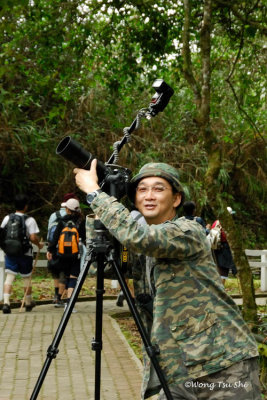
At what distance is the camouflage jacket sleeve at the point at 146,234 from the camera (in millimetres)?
3088

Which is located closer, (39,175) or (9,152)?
(9,152)

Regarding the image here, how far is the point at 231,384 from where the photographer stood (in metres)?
3.11

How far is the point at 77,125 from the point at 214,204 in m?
11.9

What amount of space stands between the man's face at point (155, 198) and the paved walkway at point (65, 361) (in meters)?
3.11

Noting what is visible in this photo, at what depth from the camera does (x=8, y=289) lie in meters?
11.3

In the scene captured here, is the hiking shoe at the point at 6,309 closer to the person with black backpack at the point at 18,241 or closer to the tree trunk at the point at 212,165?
the person with black backpack at the point at 18,241

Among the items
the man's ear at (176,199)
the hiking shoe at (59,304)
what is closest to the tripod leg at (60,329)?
the man's ear at (176,199)

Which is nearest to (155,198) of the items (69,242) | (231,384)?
(231,384)

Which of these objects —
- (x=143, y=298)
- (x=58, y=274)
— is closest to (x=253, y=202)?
(x=58, y=274)

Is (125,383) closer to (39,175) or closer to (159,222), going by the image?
(159,222)

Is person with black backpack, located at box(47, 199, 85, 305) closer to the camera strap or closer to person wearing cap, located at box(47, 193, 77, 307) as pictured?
person wearing cap, located at box(47, 193, 77, 307)

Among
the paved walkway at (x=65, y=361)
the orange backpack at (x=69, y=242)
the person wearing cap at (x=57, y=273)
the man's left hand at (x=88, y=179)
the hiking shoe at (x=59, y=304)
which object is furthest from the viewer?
the hiking shoe at (x=59, y=304)

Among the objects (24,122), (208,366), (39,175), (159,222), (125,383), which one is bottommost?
(125,383)

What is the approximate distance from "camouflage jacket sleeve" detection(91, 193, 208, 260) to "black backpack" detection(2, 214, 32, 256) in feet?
26.2
